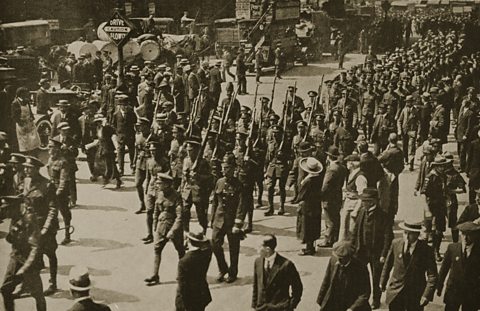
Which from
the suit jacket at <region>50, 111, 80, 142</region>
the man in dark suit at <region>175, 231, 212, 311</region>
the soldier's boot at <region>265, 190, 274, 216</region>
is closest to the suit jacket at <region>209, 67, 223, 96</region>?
the suit jacket at <region>50, 111, 80, 142</region>

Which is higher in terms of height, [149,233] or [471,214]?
[471,214]

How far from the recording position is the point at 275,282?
7004 millimetres

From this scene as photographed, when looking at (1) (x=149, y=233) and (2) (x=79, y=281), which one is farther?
(1) (x=149, y=233)

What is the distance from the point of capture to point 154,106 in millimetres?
17047

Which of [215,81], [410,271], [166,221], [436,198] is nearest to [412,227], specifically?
[410,271]

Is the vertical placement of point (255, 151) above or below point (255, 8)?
below

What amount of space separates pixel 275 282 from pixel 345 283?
0.74m

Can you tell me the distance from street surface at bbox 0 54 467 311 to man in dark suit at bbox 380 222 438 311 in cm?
158

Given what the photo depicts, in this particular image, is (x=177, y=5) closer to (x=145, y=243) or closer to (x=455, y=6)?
(x=455, y=6)

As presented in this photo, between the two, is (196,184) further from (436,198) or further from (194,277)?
(436,198)

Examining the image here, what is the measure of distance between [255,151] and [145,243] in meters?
2.77

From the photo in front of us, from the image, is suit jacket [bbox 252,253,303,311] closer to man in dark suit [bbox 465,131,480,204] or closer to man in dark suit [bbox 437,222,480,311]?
man in dark suit [bbox 437,222,480,311]

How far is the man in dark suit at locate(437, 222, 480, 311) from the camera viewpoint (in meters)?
7.53

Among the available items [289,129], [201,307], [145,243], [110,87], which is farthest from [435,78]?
[201,307]
